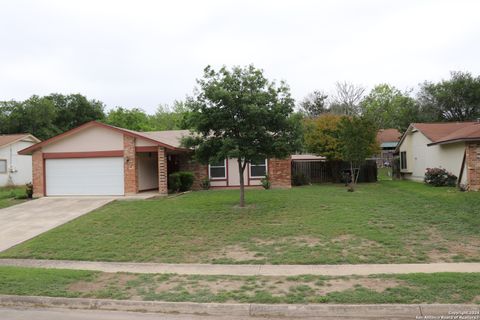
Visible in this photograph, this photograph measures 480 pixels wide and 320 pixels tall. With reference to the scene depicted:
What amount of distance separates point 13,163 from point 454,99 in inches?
1698

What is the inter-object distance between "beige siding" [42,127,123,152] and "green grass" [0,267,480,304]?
1383 cm

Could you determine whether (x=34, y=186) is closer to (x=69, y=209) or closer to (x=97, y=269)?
(x=69, y=209)

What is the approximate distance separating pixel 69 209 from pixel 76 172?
4746 mm

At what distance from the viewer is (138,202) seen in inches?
757

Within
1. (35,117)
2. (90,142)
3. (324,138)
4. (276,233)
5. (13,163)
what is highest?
(35,117)

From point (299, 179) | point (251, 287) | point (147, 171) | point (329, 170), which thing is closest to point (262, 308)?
point (251, 287)

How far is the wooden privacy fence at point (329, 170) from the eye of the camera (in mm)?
30219

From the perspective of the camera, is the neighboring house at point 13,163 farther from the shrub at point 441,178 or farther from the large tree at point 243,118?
the shrub at point 441,178

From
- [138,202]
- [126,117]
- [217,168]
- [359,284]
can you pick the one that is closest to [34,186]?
[138,202]

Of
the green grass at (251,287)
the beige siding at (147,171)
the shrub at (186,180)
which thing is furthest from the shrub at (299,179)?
the green grass at (251,287)

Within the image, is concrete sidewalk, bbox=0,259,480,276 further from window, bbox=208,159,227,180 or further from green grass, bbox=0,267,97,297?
window, bbox=208,159,227,180

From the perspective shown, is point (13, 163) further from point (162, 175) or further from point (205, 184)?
point (162, 175)

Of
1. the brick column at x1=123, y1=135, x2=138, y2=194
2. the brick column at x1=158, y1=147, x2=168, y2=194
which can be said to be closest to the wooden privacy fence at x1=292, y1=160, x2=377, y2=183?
the brick column at x1=158, y1=147, x2=168, y2=194

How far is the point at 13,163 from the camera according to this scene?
3550 centimetres
